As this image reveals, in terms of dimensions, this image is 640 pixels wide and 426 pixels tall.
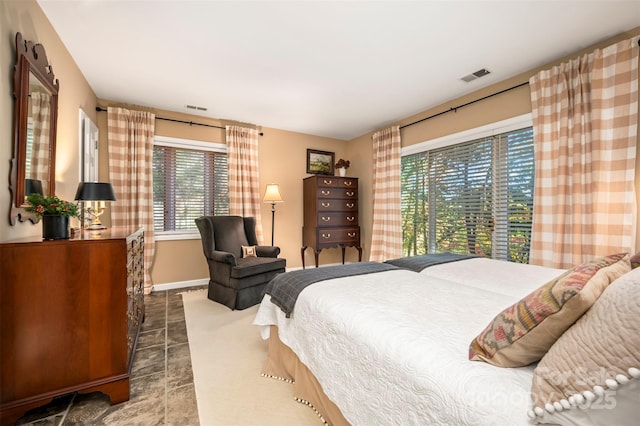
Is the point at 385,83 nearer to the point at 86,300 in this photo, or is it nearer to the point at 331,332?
the point at 331,332

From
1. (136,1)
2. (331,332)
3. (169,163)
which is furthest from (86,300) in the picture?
(169,163)

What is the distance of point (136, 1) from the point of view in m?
1.89

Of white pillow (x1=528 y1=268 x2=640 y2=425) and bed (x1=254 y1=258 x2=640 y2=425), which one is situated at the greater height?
white pillow (x1=528 y1=268 x2=640 y2=425)

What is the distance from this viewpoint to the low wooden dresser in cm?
140

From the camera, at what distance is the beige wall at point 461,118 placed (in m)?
2.80

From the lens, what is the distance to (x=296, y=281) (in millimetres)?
1753

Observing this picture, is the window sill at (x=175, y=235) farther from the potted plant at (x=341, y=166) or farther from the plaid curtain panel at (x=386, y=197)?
the plaid curtain panel at (x=386, y=197)

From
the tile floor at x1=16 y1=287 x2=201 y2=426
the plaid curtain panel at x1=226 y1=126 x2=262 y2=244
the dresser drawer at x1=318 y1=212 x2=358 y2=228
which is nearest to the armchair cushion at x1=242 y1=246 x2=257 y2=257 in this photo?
the plaid curtain panel at x1=226 y1=126 x2=262 y2=244

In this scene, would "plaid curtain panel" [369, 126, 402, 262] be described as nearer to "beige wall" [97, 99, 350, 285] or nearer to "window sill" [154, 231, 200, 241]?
"beige wall" [97, 99, 350, 285]

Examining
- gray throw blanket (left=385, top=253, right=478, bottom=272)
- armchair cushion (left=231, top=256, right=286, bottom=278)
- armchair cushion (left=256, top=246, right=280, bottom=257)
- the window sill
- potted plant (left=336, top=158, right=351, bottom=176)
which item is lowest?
armchair cushion (left=231, top=256, right=286, bottom=278)

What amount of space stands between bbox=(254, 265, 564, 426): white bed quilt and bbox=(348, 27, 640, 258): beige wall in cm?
216

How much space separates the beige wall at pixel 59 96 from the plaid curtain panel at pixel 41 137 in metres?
0.20

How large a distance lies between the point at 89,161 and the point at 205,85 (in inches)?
60.7

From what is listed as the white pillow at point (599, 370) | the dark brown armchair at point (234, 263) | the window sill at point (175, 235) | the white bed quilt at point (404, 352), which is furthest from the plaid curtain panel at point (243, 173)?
the white pillow at point (599, 370)
